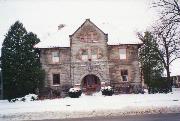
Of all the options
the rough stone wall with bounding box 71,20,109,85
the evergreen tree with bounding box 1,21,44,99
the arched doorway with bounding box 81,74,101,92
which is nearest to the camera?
the evergreen tree with bounding box 1,21,44,99

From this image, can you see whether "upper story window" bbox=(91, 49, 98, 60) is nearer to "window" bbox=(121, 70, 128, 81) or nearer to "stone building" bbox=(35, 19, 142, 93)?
"stone building" bbox=(35, 19, 142, 93)

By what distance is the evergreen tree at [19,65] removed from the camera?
3553 cm

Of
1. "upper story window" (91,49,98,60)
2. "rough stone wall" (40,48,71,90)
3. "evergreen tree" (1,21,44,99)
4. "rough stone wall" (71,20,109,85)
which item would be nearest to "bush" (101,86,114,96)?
"rough stone wall" (71,20,109,85)

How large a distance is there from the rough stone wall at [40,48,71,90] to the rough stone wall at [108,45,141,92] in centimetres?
524

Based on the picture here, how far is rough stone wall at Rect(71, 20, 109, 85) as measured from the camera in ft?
119

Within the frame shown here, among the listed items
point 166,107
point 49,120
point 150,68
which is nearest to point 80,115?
point 49,120

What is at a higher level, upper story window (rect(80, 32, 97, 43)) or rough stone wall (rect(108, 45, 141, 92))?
upper story window (rect(80, 32, 97, 43))

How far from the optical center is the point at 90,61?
36500mm

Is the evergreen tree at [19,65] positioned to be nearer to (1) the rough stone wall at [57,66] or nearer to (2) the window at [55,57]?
(1) the rough stone wall at [57,66]

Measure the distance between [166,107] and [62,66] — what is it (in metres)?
20.6

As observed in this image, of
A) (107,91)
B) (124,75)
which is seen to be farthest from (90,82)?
(107,91)

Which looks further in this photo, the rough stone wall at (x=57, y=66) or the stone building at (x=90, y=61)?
the rough stone wall at (x=57, y=66)

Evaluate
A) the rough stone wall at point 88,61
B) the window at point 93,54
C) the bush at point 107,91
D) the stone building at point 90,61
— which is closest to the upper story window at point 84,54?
the stone building at point 90,61

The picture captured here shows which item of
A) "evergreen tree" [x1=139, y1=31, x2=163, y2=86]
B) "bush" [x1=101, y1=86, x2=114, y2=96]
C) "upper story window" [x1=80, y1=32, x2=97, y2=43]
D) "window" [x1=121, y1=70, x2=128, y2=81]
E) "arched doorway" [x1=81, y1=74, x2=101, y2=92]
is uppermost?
"upper story window" [x1=80, y1=32, x2=97, y2=43]
